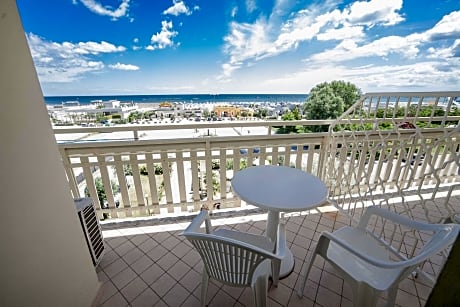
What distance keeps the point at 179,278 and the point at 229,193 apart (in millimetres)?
1082

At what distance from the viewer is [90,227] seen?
4.68ft

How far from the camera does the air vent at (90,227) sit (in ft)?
4.43

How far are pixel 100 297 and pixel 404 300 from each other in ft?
6.70

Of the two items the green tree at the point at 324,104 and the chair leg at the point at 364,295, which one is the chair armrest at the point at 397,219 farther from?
the green tree at the point at 324,104

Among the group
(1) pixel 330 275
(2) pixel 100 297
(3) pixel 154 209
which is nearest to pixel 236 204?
(3) pixel 154 209

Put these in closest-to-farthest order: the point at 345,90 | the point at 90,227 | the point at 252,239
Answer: the point at 252,239, the point at 90,227, the point at 345,90

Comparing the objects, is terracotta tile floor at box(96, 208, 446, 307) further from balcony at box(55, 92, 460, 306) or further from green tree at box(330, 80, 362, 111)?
green tree at box(330, 80, 362, 111)

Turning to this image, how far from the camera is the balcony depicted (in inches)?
52.5

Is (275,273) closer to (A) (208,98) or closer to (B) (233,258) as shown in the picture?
(B) (233,258)

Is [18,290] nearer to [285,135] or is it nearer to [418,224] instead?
[418,224]

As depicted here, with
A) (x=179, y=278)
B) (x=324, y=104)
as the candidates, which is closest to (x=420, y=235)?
(x=179, y=278)

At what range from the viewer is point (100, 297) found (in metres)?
1.29

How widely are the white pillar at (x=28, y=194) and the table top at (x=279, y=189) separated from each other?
988 millimetres

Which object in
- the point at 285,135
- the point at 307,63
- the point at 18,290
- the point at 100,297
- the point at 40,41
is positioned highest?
the point at 40,41
